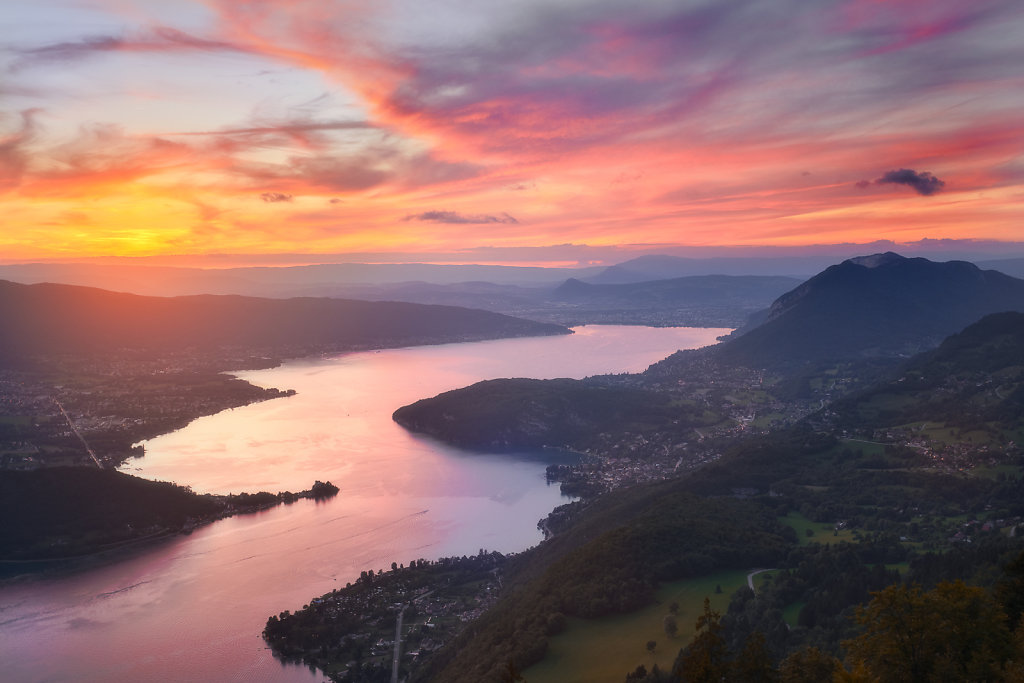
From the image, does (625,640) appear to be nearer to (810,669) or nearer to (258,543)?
(810,669)

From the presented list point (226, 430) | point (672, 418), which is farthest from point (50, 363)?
point (672, 418)

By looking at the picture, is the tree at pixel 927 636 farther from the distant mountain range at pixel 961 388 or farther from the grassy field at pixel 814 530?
the distant mountain range at pixel 961 388

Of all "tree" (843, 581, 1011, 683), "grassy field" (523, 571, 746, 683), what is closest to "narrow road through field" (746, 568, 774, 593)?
"grassy field" (523, 571, 746, 683)

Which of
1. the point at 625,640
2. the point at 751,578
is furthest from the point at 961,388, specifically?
the point at 625,640

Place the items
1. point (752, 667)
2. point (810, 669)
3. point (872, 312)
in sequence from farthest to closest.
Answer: point (872, 312) → point (810, 669) → point (752, 667)

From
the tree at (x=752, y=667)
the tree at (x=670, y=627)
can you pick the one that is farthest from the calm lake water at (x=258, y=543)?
the tree at (x=752, y=667)

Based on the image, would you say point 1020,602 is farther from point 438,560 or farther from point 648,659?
point 438,560
